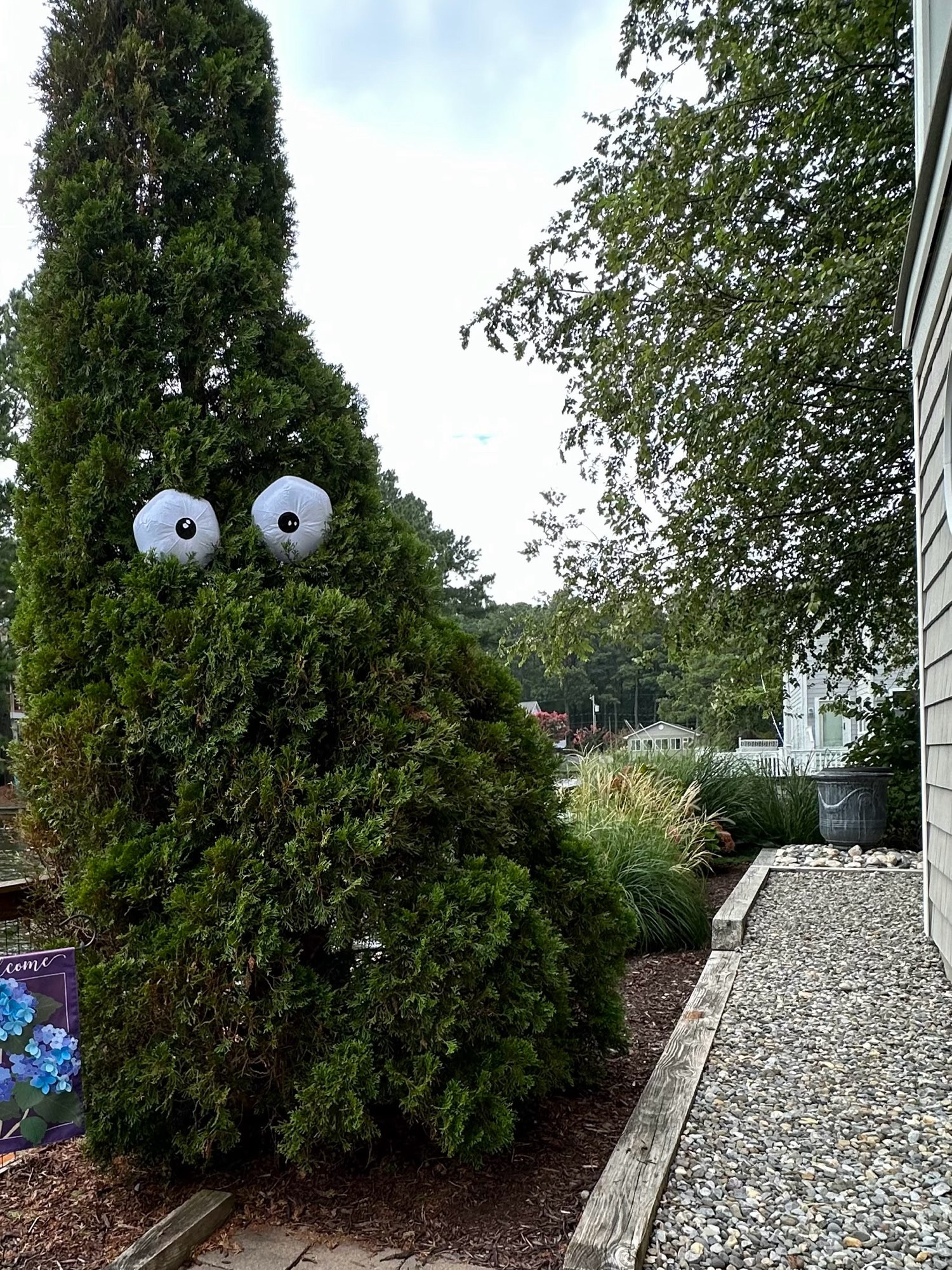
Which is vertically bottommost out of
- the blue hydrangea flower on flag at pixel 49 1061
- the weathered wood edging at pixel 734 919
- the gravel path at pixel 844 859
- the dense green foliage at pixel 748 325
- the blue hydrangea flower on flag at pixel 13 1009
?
the gravel path at pixel 844 859

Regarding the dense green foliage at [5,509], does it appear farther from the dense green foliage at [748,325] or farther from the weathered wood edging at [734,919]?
the weathered wood edging at [734,919]

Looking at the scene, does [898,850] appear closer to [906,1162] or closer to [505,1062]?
[906,1162]

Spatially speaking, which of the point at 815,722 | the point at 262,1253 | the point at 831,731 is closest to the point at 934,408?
the point at 262,1253

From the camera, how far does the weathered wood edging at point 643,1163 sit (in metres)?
1.83

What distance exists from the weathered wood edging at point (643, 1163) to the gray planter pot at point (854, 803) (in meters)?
4.52

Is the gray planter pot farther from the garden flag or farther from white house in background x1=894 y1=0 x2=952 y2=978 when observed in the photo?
the garden flag

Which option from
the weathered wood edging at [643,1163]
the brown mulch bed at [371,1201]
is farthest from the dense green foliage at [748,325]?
Answer: the brown mulch bed at [371,1201]

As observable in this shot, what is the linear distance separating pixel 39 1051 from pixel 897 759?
27.1 feet

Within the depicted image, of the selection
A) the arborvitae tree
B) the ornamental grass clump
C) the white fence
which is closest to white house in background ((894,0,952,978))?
the ornamental grass clump

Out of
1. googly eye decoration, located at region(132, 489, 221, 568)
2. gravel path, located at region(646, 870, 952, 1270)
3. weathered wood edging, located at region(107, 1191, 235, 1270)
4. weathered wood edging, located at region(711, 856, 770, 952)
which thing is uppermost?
googly eye decoration, located at region(132, 489, 221, 568)

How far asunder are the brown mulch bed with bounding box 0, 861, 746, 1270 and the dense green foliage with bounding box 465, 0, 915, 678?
193 inches

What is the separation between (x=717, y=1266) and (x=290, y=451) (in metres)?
2.23

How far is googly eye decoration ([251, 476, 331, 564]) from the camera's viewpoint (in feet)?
7.87

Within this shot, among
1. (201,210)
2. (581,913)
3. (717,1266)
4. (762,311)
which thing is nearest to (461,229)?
(762,311)
